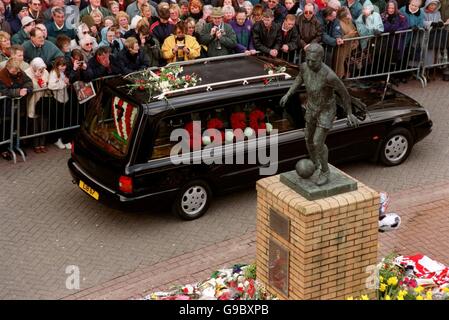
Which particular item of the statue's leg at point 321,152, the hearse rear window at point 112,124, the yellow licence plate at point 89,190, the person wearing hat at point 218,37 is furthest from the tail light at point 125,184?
the person wearing hat at point 218,37

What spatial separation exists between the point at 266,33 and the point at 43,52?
3900 millimetres

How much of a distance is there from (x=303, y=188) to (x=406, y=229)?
369 centimetres

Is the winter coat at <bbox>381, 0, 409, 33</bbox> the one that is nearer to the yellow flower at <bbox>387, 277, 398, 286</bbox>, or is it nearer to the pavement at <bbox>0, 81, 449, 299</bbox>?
the pavement at <bbox>0, 81, 449, 299</bbox>

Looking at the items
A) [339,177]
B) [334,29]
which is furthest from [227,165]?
[334,29]

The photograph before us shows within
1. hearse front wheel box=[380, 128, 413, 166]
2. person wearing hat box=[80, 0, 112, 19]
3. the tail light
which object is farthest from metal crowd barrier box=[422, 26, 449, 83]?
the tail light

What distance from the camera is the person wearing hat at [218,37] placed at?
15.7 m

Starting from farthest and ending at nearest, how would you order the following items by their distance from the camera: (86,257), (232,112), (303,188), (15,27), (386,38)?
(386,38), (15,27), (232,112), (86,257), (303,188)

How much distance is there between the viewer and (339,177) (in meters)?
9.48

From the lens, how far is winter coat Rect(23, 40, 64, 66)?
47.6 ft

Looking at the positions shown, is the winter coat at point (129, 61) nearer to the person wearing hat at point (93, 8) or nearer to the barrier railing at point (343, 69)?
the barrier railing at point (343, 69)

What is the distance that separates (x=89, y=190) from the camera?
12.4 meters

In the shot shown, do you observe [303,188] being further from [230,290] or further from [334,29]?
[334,29]

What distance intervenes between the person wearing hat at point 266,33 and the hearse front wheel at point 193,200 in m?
4.29

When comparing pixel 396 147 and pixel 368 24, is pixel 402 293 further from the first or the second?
pixel 368 24
